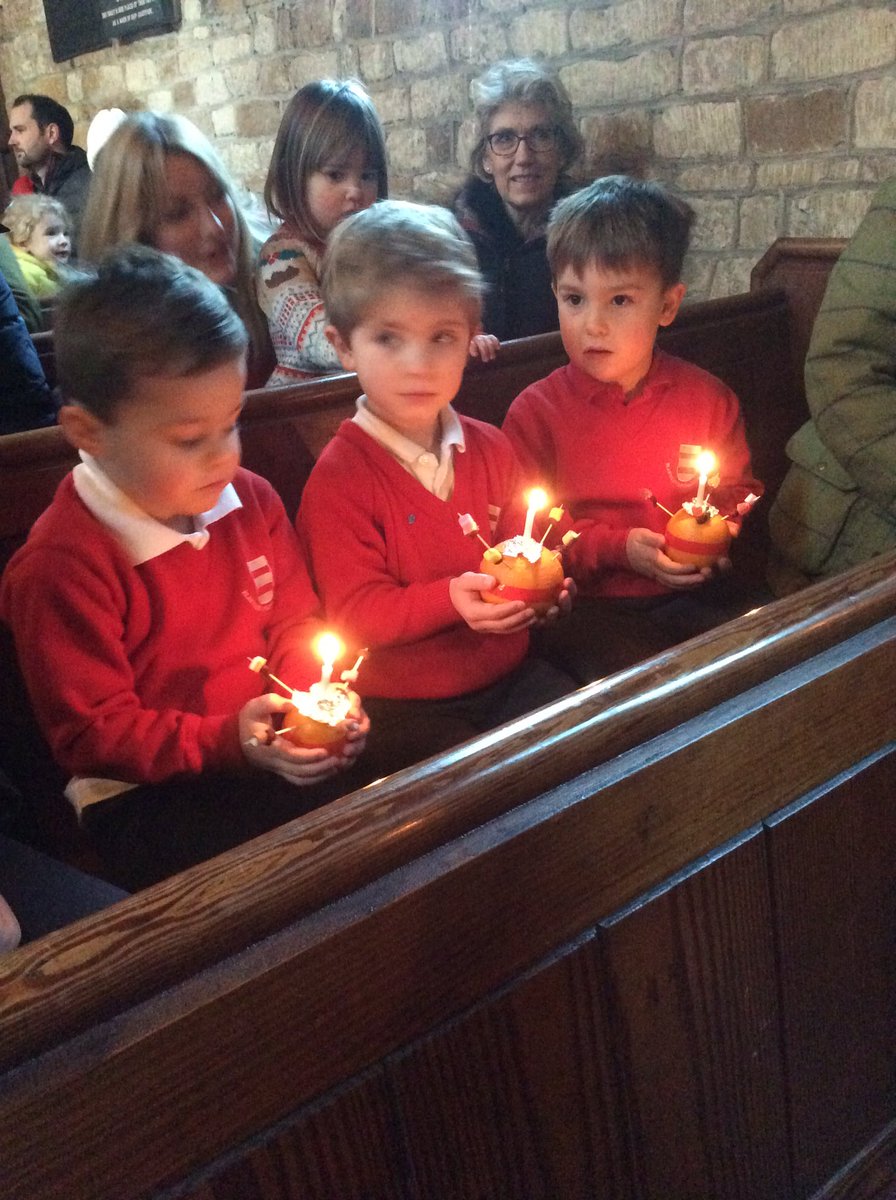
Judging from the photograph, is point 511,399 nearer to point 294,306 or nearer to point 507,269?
point 294,306

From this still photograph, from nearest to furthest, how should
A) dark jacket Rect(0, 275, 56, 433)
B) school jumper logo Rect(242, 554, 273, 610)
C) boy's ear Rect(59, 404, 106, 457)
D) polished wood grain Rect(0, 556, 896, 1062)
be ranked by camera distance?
polished wood grain Rect(0, 556, 896, 1062), boy's ear Rect(59, 404, 106, 457), school jumper logo Rect(242, 554, 273, 610), dark jacket Rect(0, 275, 56, 433)

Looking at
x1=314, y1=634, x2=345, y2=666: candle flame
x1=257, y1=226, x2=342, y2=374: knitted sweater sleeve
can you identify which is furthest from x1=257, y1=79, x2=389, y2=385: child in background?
x1=314, y1=634, x2=345, y2=666: candle flame

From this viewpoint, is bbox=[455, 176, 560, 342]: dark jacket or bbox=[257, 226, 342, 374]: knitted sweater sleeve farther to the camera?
bbox=[455, 176, 560, 342]: dark jacket

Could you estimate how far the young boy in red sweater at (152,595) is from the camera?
1443mm

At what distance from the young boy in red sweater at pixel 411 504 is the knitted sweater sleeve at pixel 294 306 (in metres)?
0.73

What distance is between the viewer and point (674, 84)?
12.1 feet

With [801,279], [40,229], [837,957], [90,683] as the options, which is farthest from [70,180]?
[837,957]

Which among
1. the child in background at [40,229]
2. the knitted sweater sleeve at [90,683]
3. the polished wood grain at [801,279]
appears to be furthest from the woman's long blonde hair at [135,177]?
the child in background at [40,229]

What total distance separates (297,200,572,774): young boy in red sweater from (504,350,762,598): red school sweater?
1.05 ft

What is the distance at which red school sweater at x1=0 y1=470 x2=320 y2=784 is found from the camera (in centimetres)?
149

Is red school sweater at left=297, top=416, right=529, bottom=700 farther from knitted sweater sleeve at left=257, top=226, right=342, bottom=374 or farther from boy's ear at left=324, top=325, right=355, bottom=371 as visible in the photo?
knitted sweater sleeve at left=257, top=226, right=342, bottom=374

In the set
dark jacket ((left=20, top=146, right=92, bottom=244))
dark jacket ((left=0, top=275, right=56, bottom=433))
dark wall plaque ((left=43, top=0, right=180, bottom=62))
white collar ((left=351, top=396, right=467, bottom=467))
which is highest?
dark wall plaque ((left=43, top=0, right=180, bottom=62))

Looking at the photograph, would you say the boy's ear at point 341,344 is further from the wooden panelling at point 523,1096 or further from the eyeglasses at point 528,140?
the eyeglasses at point 528,140

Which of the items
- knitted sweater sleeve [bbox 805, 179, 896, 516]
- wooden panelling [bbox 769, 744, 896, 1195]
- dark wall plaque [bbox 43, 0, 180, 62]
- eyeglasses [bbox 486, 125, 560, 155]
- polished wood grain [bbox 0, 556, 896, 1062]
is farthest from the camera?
dark wall plaque [bbox 43, 0, 180, 62]
